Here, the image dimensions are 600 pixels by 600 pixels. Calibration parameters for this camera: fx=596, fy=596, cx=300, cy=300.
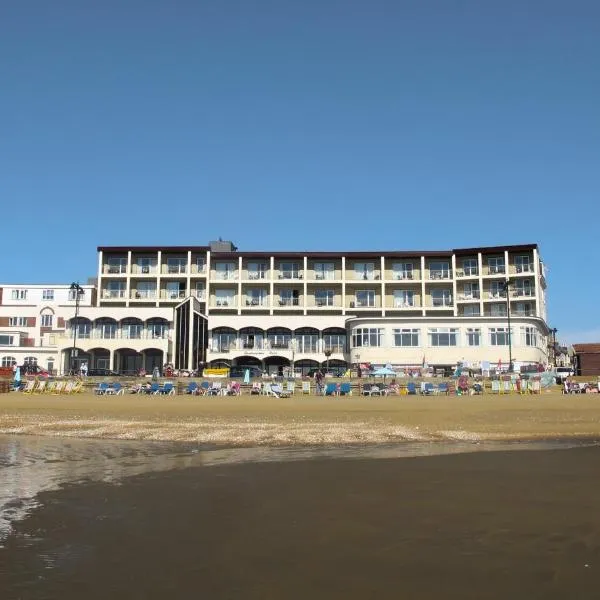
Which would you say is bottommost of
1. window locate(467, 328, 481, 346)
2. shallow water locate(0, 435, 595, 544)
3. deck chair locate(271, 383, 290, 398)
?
shallow water locate(0, 435, 595, 544)

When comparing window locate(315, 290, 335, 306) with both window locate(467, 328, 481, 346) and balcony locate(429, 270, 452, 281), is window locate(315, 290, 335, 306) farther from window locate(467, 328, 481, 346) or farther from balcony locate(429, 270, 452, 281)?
window locate(467, 328, 481, 346)

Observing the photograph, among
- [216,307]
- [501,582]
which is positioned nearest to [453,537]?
[501,582]

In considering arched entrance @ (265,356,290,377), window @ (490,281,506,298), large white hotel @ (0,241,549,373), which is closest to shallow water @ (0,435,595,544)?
large white hotel @ (0,241,549,373)

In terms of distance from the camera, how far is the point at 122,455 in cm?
1541

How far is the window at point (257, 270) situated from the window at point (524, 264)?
3335 centimetres

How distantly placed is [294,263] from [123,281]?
23.6 meters

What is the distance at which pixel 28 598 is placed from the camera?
579 centimetres

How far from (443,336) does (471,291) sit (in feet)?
52.1

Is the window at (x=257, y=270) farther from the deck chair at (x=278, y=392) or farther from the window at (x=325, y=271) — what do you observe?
the deck chair at (x=278, y=392)

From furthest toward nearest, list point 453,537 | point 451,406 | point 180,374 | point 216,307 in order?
point 216,307 → point 180,374 → point 451,406 → point 453,537

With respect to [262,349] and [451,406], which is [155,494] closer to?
[451,406]

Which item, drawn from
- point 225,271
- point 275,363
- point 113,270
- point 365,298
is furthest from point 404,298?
point 113,270

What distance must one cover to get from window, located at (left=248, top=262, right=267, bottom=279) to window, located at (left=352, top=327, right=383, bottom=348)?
18471mm

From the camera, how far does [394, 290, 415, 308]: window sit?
80250mm
